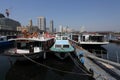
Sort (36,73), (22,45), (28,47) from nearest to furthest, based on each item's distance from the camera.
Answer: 1. (36,73)
2. (28,47)
3. (22,45)

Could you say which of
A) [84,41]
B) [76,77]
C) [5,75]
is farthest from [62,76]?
[84,41]

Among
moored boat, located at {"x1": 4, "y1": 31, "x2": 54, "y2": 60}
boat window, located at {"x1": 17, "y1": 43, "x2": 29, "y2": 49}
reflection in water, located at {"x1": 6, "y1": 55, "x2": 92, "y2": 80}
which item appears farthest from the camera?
boat window, located at {"x1": 17, "y1": 43, "x2": 29, "y2": 49}

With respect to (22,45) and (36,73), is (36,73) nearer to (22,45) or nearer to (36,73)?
(36,73)

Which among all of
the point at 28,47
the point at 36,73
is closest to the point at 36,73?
the point at 36,73

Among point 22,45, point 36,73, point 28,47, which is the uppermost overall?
point 22,45

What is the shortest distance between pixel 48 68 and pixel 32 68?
2241 millimetres

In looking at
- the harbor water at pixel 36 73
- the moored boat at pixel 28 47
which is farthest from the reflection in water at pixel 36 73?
the moored boat at pixel 28 47

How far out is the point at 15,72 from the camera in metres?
20.5

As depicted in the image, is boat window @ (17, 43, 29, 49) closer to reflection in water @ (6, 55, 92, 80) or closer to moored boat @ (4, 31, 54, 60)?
moored boat @ (4, 31, 54, 60)

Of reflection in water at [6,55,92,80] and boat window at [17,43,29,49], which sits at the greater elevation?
boat window at [17,43,29,49]

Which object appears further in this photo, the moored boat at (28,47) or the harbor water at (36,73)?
the moored boat at (28,47)

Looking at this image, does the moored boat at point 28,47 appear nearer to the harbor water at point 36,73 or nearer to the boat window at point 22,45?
the boat window at point 22,45

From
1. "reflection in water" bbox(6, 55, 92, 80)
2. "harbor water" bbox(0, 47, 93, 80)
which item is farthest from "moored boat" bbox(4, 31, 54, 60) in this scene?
"reflection in water" bbox(6, 55, 92, 80)

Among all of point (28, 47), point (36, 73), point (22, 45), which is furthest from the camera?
point (22, 45)
